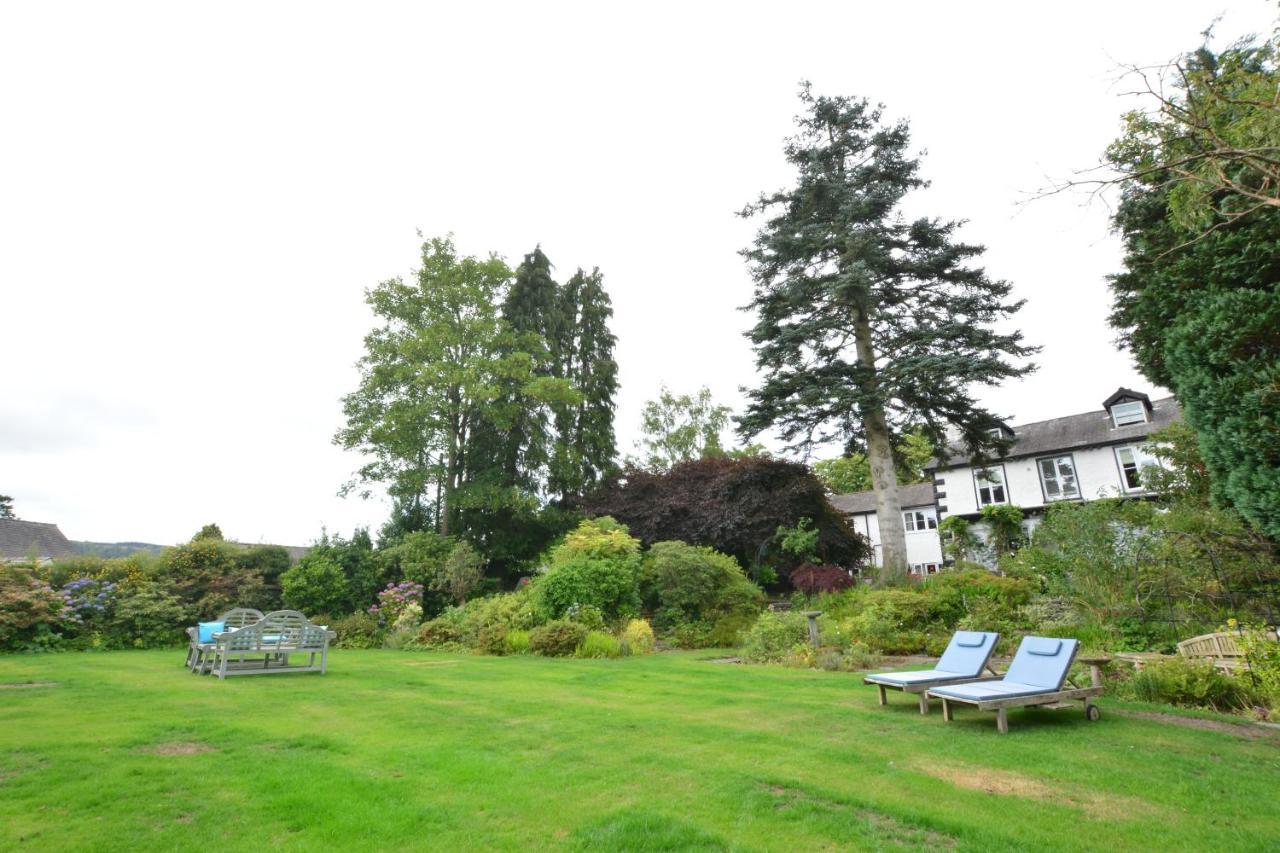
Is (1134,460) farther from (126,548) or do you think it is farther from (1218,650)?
(126,548)

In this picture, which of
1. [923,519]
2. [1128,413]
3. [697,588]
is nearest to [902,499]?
[923,519]

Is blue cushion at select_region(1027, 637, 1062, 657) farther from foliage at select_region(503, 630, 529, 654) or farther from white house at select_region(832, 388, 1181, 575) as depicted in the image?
white house at select_region(832, 388, 1181, 575)

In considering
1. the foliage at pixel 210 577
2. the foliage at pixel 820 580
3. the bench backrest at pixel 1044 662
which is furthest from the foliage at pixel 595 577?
the bench backrest at pixel 1044 662

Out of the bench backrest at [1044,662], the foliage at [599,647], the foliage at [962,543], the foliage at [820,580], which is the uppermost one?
the foliage at [962,543]

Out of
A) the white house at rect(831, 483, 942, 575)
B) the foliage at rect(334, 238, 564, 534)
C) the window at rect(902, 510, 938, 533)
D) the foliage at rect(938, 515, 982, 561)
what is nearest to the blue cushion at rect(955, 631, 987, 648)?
the foliage at rect(334, 238, 564, 534)

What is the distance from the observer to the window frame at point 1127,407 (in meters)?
29.7

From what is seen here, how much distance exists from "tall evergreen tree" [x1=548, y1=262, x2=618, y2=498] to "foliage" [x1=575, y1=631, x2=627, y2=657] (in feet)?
44.7

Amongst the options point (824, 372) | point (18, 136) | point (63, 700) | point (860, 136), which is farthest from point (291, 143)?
point (860, 136)

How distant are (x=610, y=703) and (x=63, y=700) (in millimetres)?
6944

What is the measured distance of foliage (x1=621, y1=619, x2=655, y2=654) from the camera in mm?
14250

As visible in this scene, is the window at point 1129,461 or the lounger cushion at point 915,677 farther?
the window at point 1129,461

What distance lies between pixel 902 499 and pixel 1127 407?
13.6 meters

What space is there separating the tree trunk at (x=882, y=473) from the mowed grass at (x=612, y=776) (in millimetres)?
11591

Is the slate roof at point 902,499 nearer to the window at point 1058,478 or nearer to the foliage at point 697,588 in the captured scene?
the window at point 1058,478
